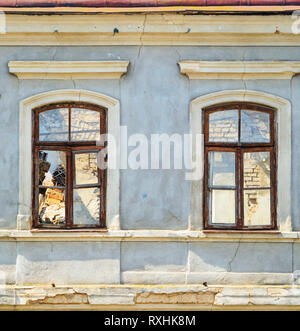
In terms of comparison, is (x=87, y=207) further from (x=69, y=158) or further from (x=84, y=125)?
(x=84, y=125)

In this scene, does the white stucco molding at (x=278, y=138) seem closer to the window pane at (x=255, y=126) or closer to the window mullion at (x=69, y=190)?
the window pane at (x=255, y=126)

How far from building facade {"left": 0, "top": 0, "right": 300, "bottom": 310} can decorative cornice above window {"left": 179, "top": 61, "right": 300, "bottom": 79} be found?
0.01 m

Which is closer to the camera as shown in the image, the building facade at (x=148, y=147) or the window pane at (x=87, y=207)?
the building facade at (x=148, y=147)

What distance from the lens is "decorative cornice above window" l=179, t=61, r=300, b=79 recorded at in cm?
711

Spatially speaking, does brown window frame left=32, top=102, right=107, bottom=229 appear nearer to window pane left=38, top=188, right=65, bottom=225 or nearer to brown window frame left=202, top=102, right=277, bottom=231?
window pane left=38, top=188, right=65, bottom=225

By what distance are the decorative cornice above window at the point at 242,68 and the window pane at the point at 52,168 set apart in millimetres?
1777

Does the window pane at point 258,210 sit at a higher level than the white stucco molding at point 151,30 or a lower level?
lower

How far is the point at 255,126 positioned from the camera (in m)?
7.21

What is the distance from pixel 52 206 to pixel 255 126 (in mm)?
2580

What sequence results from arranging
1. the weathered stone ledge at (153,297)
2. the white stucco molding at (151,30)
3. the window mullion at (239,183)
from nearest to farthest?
the weathered stone ledge at (153,297), the white stucco molding at (151,30), the window mullion at (239,183)

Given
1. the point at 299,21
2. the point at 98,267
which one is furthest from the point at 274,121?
the point at 98,267

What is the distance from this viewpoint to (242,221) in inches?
282

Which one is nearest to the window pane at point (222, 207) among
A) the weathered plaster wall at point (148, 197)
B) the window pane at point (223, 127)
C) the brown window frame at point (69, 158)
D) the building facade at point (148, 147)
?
the building facade at point (148, 147)

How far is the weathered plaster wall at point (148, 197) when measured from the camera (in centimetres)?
708
